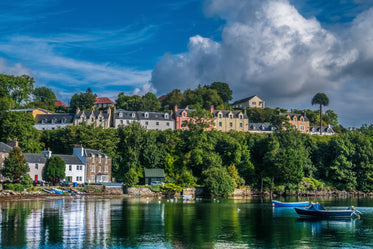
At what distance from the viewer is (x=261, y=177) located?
319ft

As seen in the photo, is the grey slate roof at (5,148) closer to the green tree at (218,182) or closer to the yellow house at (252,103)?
the green tree at (218,182)

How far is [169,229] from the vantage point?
40.8 metres

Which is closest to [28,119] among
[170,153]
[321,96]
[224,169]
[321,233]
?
[170,153]

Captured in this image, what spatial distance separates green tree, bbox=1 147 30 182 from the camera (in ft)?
236

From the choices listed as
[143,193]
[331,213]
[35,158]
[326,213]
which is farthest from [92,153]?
[331,213]

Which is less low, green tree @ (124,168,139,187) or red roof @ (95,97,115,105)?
red roof @ (95,97,115,105)

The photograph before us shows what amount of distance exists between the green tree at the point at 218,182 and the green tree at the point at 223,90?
65.3 m

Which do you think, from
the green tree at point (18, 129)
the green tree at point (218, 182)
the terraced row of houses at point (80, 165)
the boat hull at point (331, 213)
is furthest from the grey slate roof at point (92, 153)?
the boat hull at point (331, 213)

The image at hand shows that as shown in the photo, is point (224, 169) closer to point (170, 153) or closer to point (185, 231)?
point (170, 153)

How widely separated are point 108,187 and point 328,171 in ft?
168

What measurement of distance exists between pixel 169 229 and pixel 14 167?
41306 mm

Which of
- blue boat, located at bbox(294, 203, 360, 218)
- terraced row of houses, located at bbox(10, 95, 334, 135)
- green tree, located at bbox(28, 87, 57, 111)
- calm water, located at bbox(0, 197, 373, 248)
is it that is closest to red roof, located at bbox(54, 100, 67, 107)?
green tree, located at bbox(28, 87, 57, 111)

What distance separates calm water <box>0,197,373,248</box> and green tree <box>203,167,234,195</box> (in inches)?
1175

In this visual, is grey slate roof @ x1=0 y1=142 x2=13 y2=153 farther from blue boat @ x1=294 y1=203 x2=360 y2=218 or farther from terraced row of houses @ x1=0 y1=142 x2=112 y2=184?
blue boat @ x1=294 y1=203 x2=360 y2=218
